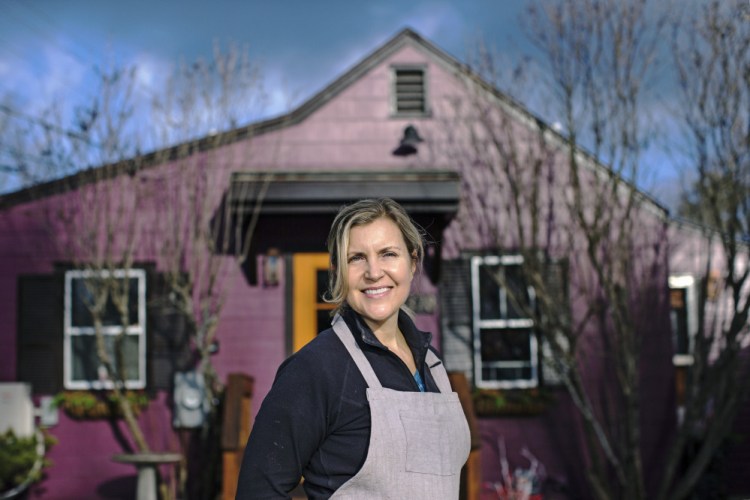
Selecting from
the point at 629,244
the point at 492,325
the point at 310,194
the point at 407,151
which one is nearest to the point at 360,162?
the point at 407,151

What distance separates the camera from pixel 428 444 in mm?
1907

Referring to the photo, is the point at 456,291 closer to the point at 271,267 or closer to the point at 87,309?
the point at 271,267

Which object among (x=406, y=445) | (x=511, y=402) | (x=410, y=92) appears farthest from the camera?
(x=410, y=92)

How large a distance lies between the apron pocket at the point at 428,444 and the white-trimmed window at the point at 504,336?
6.72 m

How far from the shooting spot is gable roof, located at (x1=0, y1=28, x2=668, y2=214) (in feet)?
28.2

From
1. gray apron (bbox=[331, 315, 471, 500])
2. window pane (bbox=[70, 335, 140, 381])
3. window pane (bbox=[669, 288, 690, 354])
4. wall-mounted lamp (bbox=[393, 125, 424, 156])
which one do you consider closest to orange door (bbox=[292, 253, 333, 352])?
wall-mounted lamp (bbox=[393, 125, 424, 156])

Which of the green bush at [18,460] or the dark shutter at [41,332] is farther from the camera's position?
the dark shutter at [41,332]

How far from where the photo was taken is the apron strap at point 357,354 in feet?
6.13

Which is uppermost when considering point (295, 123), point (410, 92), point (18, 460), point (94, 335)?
point (410, 92)

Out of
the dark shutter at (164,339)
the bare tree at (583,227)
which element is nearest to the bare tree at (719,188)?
the bare tree at (583,227)

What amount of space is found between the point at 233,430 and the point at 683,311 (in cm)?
564

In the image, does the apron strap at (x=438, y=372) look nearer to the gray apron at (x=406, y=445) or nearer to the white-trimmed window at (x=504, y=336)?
the gray apron at (x=406, y=445)

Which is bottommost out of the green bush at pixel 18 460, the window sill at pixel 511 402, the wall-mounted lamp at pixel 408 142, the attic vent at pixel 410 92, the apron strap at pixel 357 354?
the green bush at pixel 18 460

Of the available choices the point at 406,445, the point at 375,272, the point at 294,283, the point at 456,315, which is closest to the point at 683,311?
the point at 456,315
